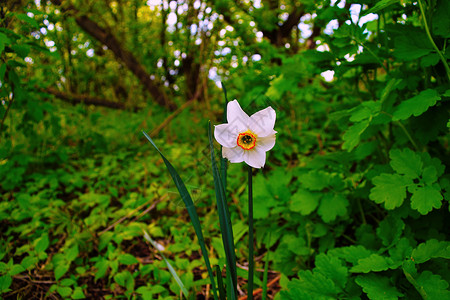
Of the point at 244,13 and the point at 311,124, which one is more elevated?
the point at 244,13

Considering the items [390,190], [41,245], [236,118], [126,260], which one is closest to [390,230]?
[390,190]

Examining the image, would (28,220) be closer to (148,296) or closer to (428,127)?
(148,296)

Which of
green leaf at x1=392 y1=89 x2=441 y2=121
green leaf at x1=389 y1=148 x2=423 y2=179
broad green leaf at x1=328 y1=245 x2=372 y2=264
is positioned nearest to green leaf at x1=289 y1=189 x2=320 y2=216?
broad green leaf at x1=328 y1=245 x2=372 y2=264

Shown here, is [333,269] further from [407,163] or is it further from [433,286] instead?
[407,163]

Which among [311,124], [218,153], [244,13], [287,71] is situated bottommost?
[218,153]

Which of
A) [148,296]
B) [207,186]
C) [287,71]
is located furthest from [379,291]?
[207,186]

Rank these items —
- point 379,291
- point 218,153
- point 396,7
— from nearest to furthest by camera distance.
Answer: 1. point 379,291
2. point 218,153
3. point 396,7
